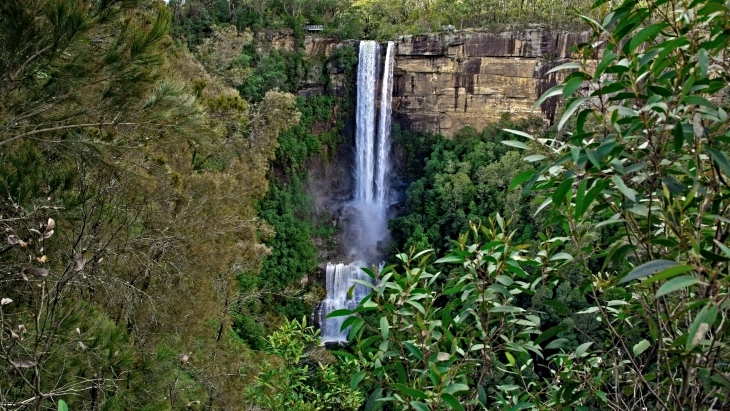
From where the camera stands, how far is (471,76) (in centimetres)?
1902

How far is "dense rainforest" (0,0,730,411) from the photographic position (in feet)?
3.48

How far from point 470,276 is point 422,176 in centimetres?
1866

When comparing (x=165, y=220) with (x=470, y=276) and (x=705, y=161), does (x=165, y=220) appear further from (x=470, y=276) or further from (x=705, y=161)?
(x=705, y=161)

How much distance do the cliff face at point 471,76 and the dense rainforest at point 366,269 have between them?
11112mm

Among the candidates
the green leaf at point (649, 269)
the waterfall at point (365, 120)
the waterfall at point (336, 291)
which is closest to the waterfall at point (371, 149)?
the waterfall at point (365, 120)

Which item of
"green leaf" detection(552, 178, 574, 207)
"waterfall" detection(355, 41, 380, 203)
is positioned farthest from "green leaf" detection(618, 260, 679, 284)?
"waterfall" detection(355, 41, 380, 203)

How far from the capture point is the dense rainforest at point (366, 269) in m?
1.06

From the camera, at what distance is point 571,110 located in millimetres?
1067

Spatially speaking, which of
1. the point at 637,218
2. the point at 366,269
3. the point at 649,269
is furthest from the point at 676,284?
the point at 366,269

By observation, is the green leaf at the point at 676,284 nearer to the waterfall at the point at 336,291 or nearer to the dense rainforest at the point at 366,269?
the dense rainforest at the point at 366,269

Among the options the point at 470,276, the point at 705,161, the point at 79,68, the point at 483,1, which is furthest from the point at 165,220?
the point at 483,1

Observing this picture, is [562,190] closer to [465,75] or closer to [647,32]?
[647,32]

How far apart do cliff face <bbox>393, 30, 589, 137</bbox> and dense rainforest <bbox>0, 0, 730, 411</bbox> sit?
437 inches

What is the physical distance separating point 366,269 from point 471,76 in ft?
60.6
